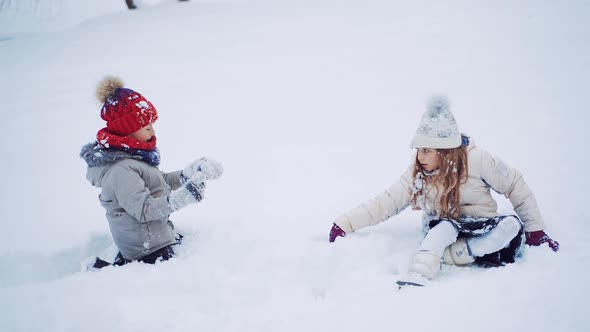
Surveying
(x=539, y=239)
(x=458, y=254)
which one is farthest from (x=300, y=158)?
(x=539, y=239)

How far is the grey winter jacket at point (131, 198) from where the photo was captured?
2.36 m

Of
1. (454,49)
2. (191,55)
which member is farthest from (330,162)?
(191,55)

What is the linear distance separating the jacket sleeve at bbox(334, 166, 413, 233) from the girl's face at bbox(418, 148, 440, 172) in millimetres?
170

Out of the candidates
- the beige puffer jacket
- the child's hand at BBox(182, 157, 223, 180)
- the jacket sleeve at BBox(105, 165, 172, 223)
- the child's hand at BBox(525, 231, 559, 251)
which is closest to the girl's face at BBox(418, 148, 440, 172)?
the beige puffer jacket

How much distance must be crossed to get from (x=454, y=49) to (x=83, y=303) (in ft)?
21.6

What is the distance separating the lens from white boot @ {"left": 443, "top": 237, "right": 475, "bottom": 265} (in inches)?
90.7

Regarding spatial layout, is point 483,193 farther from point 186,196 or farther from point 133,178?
point 133,178

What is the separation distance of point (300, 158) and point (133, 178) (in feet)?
6.76

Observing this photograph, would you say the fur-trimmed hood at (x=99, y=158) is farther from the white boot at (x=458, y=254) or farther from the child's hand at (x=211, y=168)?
the white boot at (x=458, y=254)

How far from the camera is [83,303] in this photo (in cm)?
197

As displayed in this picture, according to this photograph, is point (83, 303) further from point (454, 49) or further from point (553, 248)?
point (454, 49)

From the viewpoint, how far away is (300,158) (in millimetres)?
4137

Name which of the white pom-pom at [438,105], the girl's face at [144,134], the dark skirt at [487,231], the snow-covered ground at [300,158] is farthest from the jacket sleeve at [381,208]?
the girl's face at [144,134]

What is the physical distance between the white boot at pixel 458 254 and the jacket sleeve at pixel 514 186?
386 millimetres
